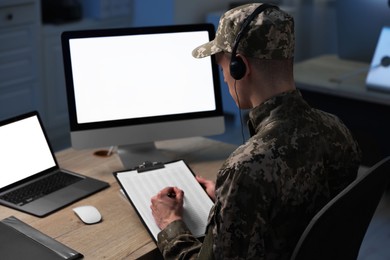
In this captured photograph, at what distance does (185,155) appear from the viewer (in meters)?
2.25

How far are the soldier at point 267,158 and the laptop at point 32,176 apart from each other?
43 centimetres

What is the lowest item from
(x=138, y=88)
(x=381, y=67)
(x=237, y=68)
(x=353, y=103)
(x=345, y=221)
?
(x=353, y=103)

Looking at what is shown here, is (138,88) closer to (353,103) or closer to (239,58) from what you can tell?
(239,58)

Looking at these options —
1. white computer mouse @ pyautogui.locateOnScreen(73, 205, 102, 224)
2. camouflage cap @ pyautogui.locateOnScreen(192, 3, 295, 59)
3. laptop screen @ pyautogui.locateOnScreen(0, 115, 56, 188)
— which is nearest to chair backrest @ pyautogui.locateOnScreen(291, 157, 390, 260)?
camouflage cap @ pyautogui.locateOnScreen(192, 3, 295, 59)

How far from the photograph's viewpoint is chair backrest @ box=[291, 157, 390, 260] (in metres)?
1.24

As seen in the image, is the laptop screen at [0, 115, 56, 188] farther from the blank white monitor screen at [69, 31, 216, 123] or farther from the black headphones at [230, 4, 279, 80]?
the black headphones at [230, 4, 279, 80]

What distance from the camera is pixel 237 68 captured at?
57.0 inches

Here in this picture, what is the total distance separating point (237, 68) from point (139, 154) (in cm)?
82

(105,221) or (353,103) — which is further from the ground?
(105,221)

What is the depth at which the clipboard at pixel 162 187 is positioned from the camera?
172cm

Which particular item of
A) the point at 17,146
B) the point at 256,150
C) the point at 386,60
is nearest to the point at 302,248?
the point at 256,150

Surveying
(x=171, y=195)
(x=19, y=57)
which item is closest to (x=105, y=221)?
(x=171, y=195)

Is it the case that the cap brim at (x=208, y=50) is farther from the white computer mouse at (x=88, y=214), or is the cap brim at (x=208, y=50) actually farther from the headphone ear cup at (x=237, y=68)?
the white computer mouse at (x=88, y=214)

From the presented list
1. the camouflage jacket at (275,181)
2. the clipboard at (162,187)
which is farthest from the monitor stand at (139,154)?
the camouflage jacket at (275,181)
